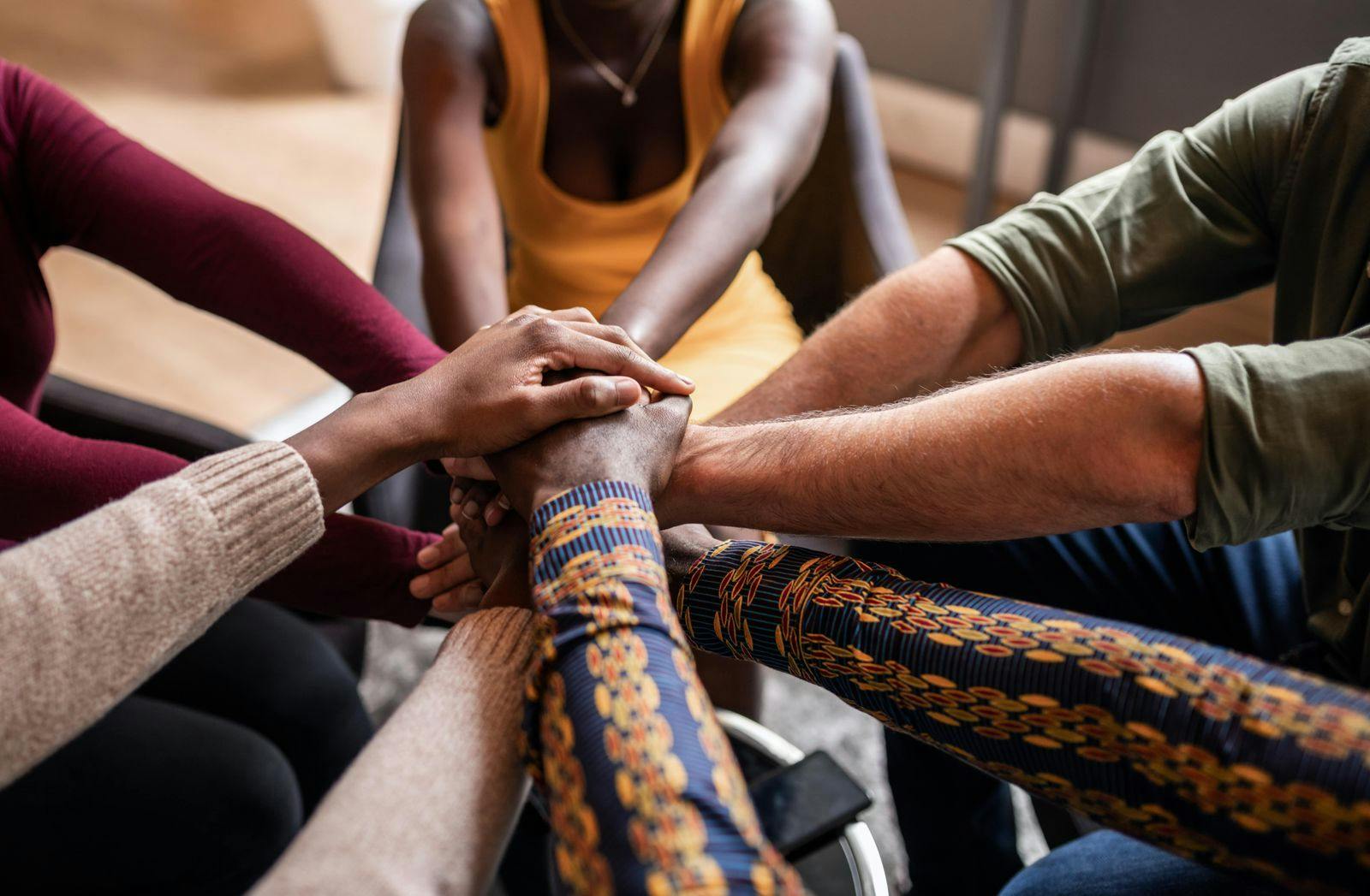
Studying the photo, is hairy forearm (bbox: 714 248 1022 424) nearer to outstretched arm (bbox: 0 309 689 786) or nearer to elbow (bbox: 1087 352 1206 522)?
outstretched arm (bbox: 0 309 689 786)

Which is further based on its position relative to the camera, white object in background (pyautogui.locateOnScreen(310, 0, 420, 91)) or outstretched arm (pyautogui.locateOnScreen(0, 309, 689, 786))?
white object in background (pyautogui.locateOnScreen(310, 0, 420, 91))

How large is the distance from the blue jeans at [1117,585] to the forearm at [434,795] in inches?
18.9

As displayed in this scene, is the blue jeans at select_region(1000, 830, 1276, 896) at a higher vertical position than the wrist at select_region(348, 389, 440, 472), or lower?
lower

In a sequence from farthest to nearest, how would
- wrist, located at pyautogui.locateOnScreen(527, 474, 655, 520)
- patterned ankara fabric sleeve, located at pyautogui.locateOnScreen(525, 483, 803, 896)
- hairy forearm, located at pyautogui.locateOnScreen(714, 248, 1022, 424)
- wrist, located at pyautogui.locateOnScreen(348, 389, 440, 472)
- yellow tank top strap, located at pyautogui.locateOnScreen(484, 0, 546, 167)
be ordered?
1. yellow tank top strap, located at pyautogui.locateOnScreen(484, 0, 546, 167)
2. hairy forearm, located at pyautogui.locateOnScreen(714, 248, 1022, 424)
3. wrist, located at pyautogui.locateOnScreen(348, 389, 440, 472)
4. wrist, located at pyautogui.locateOnScreen(527, 474, 655, 520)
5. patterned ankara fabric sleeve, located at pyautogui.locateOnScreen(525, 483, 803, 896)

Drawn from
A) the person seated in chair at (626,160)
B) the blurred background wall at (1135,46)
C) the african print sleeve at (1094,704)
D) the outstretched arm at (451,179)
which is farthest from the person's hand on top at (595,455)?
the blurred background wall at (1135,46)

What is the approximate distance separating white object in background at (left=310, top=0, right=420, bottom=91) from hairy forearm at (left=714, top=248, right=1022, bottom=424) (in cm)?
247

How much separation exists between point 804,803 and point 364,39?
2.94m

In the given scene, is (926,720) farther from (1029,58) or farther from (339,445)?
(1029,58)

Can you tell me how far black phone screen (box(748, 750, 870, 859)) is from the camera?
3.60 ft

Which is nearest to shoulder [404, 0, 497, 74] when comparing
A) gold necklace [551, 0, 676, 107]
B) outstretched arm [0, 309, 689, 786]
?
gold necklace [551, 0, 676, 107]

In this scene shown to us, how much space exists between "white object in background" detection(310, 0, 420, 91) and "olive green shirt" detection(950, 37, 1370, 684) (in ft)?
8.53

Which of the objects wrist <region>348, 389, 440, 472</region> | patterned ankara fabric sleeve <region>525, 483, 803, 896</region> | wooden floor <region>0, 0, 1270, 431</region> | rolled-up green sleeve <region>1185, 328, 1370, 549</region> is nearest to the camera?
patterned ankara fabric sleeve <region>525, 483, 803, 896</region>

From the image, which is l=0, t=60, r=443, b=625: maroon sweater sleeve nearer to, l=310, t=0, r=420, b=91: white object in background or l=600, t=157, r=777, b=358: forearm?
l=600, t=157, r=777, b=358: forearm

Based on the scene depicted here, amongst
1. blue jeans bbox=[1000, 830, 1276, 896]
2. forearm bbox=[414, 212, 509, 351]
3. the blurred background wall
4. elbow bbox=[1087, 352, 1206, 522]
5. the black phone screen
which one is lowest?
the black phone screen
